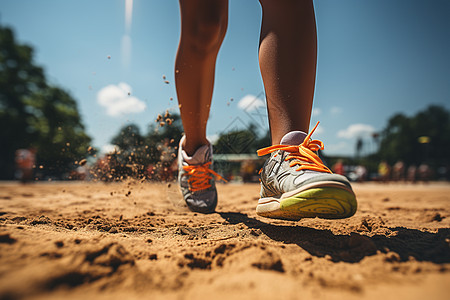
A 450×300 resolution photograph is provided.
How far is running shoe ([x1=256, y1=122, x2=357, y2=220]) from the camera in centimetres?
87

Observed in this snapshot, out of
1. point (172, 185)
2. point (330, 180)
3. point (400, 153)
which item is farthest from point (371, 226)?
point (400, 153)

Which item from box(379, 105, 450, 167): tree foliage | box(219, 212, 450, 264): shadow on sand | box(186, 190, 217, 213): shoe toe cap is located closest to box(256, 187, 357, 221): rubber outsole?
box(219, 212, 450, 264): shadow on sand

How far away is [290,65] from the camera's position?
3.90ft

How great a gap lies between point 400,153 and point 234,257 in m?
54.5

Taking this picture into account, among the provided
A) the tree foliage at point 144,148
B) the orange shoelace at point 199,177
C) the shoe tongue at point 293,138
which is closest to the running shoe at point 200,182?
the orange shoelace at point 199,177

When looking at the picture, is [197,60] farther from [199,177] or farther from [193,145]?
[199,177]

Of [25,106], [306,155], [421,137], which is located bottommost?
[306,155]

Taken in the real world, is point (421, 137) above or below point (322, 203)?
above

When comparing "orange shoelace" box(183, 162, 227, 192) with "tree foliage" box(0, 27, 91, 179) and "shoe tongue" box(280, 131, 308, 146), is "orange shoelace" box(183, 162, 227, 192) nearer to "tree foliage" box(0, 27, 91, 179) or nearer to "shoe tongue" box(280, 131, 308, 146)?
"shoe tongue" box(280, 131, 308, 146)

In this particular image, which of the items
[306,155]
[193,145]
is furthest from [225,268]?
[193,145]

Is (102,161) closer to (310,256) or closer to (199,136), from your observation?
(199,136)

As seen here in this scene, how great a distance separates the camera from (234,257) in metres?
0.74

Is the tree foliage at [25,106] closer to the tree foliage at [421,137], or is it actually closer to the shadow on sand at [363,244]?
the shadow on sand at [363,244]

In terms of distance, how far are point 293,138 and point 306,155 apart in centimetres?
11
